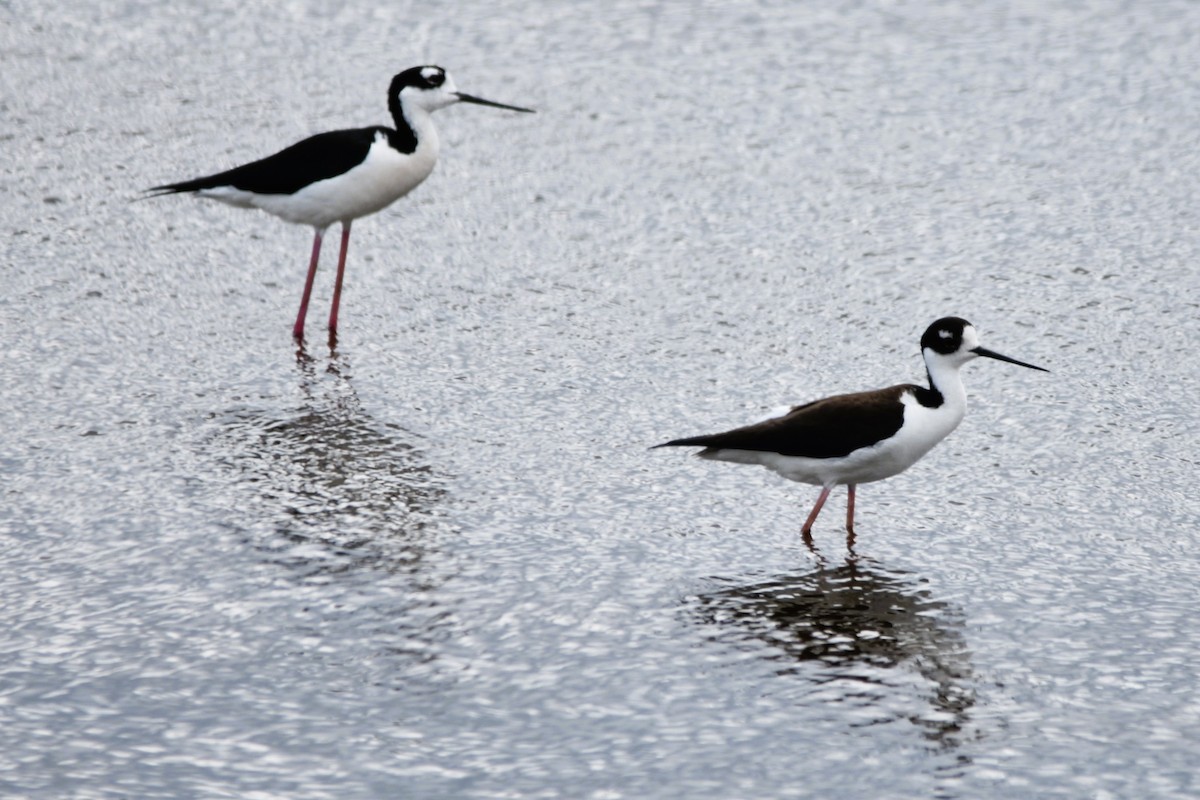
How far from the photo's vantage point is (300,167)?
10016 millimetres

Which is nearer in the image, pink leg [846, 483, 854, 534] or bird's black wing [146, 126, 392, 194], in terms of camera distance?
pink leg [846, 483, 854, 534]

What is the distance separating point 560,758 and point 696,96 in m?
8.37

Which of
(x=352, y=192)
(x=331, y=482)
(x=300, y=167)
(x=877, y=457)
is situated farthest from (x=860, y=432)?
(x=300, y=167)

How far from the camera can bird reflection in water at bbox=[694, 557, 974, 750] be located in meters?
6.01

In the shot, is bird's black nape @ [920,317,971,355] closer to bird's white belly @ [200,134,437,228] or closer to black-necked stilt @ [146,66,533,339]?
black-necked stilt @ [146,66,533,339]

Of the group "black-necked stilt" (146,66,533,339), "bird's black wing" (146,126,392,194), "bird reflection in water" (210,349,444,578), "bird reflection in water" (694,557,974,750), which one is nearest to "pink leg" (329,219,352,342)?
"black-necked stilt" (146,66,533,339)

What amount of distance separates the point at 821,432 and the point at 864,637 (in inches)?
41.3

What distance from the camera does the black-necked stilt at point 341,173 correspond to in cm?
1001

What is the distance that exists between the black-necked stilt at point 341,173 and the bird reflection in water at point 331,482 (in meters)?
1.26

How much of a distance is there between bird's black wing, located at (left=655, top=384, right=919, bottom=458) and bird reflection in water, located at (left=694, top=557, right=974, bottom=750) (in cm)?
46

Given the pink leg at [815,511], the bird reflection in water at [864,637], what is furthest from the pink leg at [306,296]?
the bird reflection in water at [864,637]

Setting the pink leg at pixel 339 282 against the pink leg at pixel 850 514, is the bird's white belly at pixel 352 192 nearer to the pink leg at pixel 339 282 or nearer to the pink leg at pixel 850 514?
the pink leg at pixel 339 282

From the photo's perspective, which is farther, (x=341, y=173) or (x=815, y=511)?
(x=341, y=173)

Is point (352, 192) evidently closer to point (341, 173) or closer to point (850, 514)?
point (341, 173)
